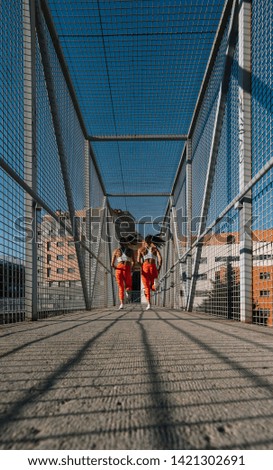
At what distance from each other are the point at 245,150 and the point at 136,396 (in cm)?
313

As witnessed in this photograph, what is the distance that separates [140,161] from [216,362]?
28.4 feet

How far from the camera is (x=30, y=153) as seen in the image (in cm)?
372

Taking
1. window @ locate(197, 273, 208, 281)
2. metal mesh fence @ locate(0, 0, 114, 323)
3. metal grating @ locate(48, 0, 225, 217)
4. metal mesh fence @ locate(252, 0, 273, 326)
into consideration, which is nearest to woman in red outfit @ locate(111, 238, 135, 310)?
window @ locate(197, 273, 208, 281)

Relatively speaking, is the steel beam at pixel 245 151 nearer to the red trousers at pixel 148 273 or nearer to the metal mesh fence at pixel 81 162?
the metal mesh fence at pixel 81 162

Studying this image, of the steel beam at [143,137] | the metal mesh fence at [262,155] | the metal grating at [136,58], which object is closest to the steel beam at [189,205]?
the steel beam at [143,137]

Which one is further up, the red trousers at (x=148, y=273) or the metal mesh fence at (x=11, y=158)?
the metal mesh fence at (x=11, y=158)

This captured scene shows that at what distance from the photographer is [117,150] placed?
9.47 meters

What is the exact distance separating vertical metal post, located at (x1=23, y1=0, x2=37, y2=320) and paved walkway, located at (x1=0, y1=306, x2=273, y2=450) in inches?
66.1

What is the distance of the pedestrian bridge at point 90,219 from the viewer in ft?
3.37

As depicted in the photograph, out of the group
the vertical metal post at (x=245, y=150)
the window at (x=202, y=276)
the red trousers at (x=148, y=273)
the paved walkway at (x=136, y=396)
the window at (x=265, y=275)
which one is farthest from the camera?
the red trousers at (x=148, y=273)

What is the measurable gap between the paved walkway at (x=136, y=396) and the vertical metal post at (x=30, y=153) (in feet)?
5.51

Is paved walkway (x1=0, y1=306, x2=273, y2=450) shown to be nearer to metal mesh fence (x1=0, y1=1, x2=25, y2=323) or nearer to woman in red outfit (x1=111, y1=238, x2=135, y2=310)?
metal mesh fence (x1=0, y1=1, x2=25, y2=323)
